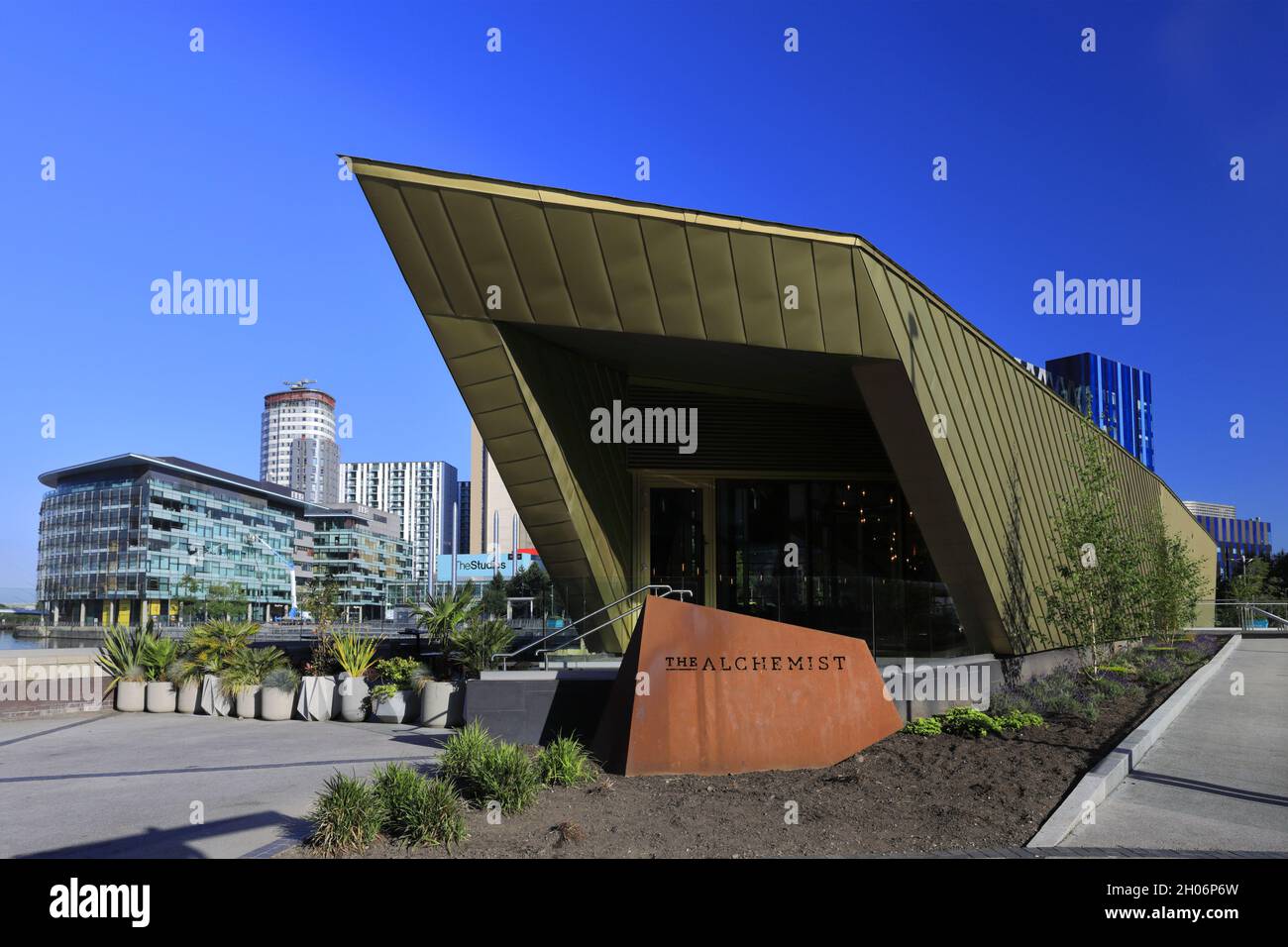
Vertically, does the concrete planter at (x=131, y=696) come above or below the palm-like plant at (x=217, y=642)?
below

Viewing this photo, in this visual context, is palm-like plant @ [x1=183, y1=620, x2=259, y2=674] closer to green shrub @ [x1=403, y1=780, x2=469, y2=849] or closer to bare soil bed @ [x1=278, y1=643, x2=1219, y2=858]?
bare soil bed @ [x1=278, y1=643, x2=1219, y2=858]

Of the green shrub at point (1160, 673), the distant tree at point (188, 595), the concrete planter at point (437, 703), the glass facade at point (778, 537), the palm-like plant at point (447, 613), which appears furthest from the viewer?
the distant tree at point (188, 595)

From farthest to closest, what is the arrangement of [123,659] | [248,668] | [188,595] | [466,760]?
[188,595] < [123,659] < [248,668] < [466,760]

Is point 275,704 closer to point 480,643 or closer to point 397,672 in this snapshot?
point 397,672

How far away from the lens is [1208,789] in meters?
8.30

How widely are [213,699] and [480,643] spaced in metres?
6.00

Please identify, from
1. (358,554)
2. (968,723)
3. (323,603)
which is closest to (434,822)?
(968,723)

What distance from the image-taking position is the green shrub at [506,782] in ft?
25.2

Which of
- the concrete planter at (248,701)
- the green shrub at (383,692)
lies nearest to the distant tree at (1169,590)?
the green shrub at (383,692)

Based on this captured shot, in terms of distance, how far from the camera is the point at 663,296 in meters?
13.6

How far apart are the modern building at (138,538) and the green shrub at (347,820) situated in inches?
3963

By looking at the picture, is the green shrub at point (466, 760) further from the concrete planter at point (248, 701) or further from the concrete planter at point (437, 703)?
the concrete planter at point (248, 701)
